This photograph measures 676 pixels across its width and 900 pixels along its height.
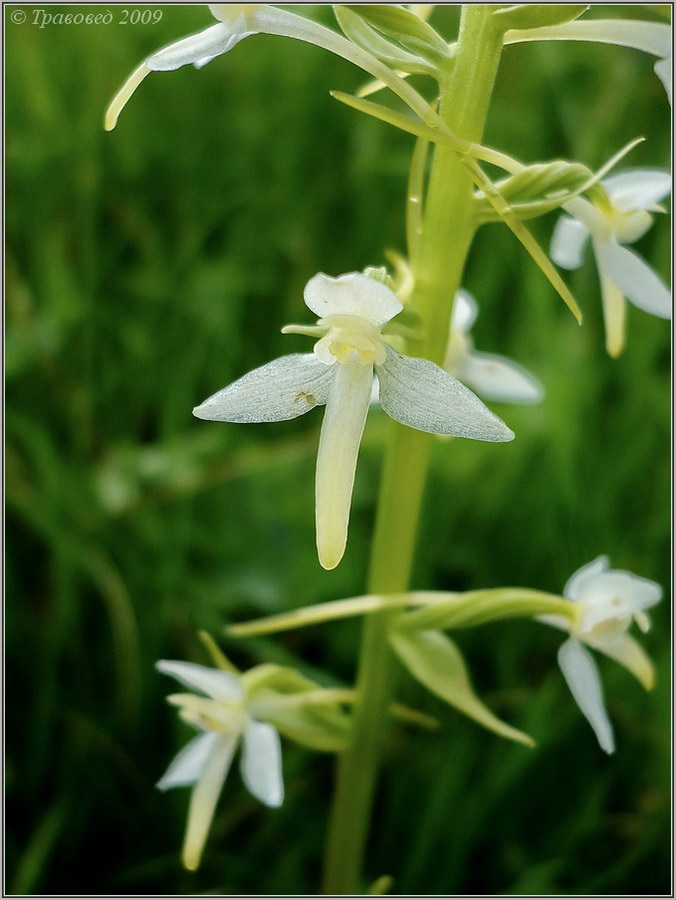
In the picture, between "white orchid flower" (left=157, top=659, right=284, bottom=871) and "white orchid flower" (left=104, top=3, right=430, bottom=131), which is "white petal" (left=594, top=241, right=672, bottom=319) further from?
"white orchid flower" (left=157, top=659, right=284, bottom=871)

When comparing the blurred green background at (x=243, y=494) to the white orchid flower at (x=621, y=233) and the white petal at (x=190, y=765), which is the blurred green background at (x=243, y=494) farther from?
the white orchid flower at (x=621, y=233)

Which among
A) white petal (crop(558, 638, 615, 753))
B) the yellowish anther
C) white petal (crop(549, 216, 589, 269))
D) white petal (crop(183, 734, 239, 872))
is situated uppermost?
the yellowish anther

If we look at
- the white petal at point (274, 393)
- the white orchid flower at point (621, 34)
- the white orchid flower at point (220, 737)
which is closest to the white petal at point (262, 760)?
the white orchid flower at point (220, 737)

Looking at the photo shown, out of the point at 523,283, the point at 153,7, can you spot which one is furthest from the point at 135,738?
the point at 153,7

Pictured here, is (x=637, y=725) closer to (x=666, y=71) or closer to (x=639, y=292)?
(x=639, y=292)

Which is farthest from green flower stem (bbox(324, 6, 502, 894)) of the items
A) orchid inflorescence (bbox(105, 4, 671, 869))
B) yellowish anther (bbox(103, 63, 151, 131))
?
yellowish anther (bbox(103, 63, 151, 131))

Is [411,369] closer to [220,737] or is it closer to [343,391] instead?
[343,391]

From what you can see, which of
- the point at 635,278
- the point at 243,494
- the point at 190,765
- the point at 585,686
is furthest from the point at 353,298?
the point at 243,494
